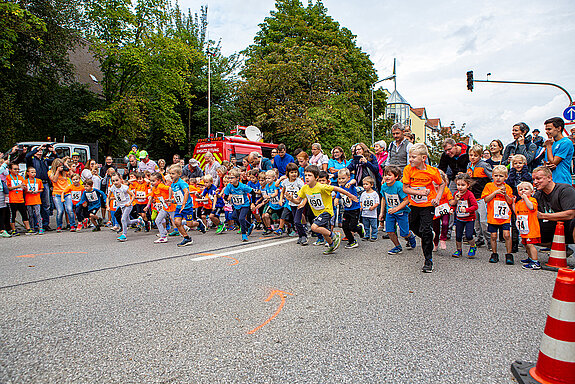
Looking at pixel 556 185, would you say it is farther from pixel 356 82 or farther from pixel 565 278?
pixel 356 82

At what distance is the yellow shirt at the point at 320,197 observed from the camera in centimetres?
734

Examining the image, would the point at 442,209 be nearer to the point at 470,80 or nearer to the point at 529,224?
the point at 529,224

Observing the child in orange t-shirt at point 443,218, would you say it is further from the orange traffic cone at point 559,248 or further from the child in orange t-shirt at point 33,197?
the child in orange t-shirt at point 33,197

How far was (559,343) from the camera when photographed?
97.7 inches

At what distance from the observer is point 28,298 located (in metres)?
4.36

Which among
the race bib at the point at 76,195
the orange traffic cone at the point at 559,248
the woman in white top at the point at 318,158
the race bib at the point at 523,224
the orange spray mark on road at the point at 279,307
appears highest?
the woman in white top at the point at 318,158

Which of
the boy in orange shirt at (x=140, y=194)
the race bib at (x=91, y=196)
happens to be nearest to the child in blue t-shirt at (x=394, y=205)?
the boy in orange shirt at (x=140, y=194)

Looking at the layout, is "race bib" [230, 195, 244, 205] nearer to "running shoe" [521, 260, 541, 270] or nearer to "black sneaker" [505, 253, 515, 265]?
"black sneaker" [505, 253, 515, 265]

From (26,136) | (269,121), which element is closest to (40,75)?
(26,136)

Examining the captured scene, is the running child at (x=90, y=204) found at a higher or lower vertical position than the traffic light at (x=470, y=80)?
lower

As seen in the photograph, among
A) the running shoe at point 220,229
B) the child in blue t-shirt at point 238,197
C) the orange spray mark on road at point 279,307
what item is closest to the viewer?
the orange spray mark on road at point 279,307

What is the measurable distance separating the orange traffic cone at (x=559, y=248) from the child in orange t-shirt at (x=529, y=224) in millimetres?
216

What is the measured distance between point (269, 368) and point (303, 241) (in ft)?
18.3

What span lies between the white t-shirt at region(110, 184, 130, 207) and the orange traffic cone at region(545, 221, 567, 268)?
8585 mm
